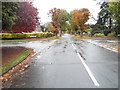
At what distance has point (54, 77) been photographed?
6008mm

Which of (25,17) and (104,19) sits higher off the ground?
(104,19)

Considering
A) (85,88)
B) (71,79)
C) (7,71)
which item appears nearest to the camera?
(85,88)

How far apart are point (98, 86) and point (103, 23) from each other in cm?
4921

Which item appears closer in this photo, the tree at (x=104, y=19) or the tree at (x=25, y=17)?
the tree at (x=25, y=17)

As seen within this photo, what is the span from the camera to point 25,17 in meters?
16.0

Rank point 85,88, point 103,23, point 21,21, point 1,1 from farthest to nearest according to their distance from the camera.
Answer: point 103,23 → point 21,21 → point 1,1 → point 85,88

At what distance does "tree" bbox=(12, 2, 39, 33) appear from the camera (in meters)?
15.5

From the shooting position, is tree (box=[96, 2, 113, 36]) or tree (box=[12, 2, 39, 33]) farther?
tree (box=[96, 2, 113, 36])

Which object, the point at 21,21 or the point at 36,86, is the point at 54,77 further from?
the point at 21,21

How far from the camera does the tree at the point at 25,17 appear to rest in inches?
608

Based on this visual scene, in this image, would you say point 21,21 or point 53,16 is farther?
point 53,16

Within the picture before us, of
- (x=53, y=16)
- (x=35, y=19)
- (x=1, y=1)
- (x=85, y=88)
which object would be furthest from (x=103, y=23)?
(x=85, y=88)

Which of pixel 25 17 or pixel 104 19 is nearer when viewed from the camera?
pixel 25 17

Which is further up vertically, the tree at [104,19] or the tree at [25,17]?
the tree at [104,19]
